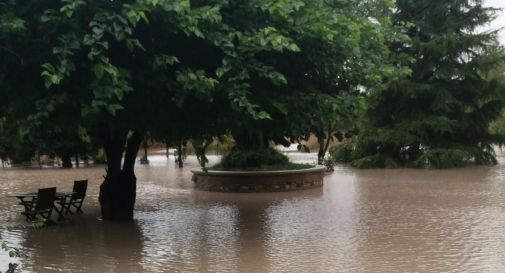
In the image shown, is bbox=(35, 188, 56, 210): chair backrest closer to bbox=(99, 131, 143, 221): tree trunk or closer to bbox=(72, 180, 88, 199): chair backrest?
bbox=(99, 131, 143, 221): tree trunk

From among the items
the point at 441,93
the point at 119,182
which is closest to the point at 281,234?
the point at 119,182

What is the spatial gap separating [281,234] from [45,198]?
181 inches

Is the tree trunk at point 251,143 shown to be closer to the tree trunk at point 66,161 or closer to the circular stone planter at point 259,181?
the circular stone planter at point 259,181

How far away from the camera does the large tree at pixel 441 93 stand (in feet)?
96.1

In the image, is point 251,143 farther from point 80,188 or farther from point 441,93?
point 441,93

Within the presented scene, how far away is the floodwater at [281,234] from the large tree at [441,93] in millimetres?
11283

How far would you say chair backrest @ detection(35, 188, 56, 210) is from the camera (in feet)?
36.5

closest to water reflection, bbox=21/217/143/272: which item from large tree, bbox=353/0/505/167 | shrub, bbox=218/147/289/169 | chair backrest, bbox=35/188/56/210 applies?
chair backrest, bbox=35/188/56/210

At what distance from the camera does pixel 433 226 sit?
441 inches

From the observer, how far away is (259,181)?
1850 cm

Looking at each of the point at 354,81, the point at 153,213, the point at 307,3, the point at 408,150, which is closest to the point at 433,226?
the point at 354,81

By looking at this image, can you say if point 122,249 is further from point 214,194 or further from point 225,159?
point 225,159

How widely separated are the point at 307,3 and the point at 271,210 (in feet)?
22.2

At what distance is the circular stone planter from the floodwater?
2.01 feet
